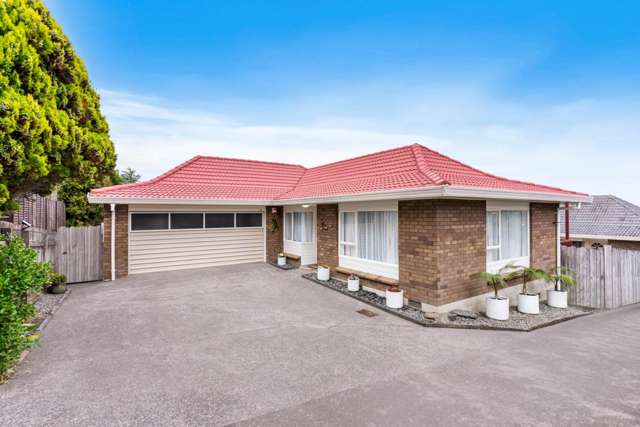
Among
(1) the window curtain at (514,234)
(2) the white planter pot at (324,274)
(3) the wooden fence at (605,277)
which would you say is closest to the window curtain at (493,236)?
(1) the window curtain at (514,234)

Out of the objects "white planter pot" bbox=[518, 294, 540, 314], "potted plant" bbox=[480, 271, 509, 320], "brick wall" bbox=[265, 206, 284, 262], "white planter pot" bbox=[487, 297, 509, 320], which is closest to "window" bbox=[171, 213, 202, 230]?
"brick wall" bbox=[265, 206, 284, 262]

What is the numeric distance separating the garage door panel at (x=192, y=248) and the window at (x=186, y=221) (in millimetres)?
189

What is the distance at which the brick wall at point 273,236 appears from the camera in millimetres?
12719

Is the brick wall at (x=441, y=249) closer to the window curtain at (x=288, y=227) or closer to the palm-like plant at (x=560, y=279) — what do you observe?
the palm-like plant at (x=560, y=279)

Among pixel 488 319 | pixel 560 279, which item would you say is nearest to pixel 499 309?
pixel 488 319

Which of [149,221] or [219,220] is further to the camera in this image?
[219,220]

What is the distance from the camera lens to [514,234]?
26.1 ft

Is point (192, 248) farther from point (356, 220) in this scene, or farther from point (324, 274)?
point (356, 220)

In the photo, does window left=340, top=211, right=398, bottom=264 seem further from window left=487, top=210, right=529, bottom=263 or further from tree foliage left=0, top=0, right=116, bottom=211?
tree foliage left=0, top=0, right=116, bottom=211

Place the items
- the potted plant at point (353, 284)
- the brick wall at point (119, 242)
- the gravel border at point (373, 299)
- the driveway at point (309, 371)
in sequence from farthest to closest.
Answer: the brick wall at point (119, 242) < the potted plant at point (353, 284) < the gravel border at point (373, 299) < the driveway at point (309, 371)

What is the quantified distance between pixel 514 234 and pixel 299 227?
717cm

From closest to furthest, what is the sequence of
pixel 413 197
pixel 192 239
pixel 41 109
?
1. pixel 41 109
2. pixel 413 197
3. pixel 192 239

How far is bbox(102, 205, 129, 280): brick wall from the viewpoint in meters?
9.59

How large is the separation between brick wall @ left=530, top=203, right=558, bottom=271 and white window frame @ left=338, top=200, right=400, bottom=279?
13.5ft
